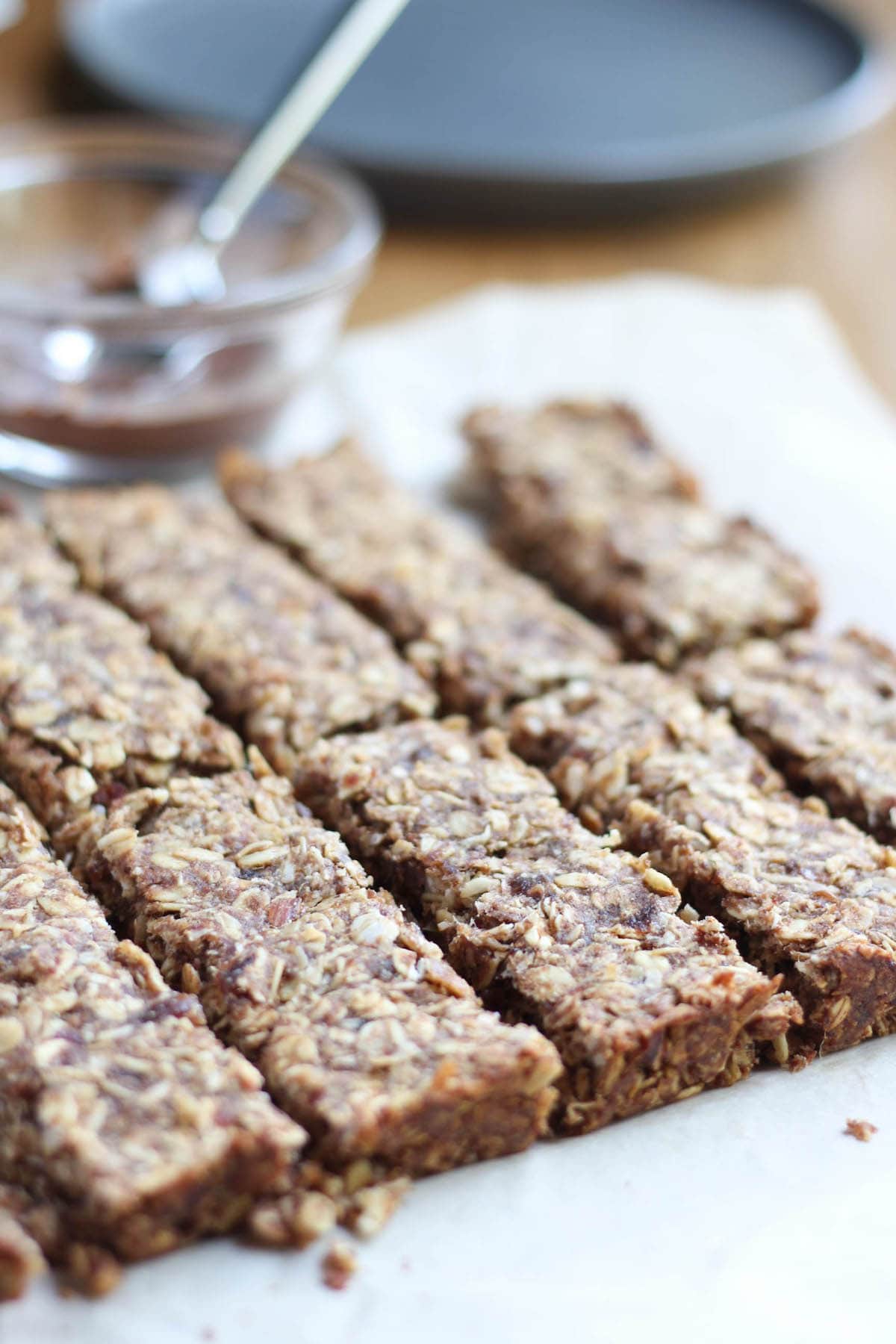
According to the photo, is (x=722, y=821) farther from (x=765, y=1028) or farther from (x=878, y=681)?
(x=878, y=681)

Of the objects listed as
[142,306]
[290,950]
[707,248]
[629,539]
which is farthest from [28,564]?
[707,248]

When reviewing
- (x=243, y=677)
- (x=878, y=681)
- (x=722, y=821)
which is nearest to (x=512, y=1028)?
(x=722, y=821)

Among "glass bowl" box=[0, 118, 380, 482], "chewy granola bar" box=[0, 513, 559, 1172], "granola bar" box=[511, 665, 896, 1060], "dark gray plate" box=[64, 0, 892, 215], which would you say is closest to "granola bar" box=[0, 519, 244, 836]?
"chewy granola bar" box=[0, 513, 559, 1172]

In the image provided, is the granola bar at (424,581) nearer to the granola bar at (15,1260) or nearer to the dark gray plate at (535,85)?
the granola bar at (15,1260)

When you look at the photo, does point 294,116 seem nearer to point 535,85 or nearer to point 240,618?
point 240,618

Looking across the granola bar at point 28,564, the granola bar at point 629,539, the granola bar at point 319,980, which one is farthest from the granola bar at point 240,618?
the granola bar at point 629,539

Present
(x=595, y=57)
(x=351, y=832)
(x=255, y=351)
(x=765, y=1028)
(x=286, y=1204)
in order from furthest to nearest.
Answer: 1. (x=595, y=57)
2. (x=255, y=351)
3. (x=351, y=832)
4. (x=765, y=1028)
5. (x=286, y=1204)

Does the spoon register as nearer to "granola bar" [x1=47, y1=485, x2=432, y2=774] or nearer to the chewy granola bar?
"granola bar" [x1=47, y1=485, x2=432, y2=774]

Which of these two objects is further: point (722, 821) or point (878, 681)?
point (878, 681)
